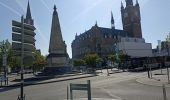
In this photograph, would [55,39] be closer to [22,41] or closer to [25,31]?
[25,31]

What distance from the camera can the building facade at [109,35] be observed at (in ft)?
419

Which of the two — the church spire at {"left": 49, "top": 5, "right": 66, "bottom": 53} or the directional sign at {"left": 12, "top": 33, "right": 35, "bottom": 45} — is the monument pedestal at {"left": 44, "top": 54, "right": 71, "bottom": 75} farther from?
the directional sign at {"left": 12, "top": 33, "right": 35, "bottom": 45}

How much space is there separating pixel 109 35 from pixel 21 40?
124 metres

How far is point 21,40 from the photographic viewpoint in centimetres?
1137

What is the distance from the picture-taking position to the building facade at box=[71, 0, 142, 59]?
419 ft

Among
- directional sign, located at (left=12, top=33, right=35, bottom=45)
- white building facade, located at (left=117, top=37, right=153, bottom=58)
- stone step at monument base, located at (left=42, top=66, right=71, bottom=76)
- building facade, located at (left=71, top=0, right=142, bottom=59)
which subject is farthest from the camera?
building facade, located at (left=71, top=0, right=142, bottom=59)

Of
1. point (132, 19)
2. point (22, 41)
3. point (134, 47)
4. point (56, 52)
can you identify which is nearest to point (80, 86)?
point (22, 41)

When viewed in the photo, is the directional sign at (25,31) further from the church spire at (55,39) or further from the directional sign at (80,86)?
the church spire at (55,39)

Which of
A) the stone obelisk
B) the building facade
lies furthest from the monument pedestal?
the building facade

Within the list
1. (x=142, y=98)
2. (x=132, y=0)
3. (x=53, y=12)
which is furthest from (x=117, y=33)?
(x=142, y=98)

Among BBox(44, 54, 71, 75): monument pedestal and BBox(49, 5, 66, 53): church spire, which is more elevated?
BBox(49, 5, 66, 53): church spire

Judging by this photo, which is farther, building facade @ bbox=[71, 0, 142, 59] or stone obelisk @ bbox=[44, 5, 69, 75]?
building facade @ bbox=[71, 0, 142, 59]

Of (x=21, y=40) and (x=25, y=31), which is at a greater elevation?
(x=25, y=31)

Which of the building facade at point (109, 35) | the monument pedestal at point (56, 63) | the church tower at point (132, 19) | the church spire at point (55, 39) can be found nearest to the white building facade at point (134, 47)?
the building facade at point (109, 35)
